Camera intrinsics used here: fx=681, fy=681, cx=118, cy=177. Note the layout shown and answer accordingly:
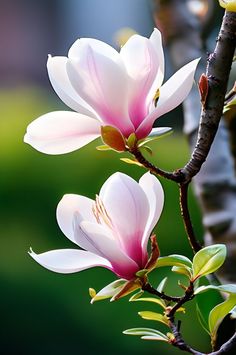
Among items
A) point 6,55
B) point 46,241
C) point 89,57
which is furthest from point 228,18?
point 6,55

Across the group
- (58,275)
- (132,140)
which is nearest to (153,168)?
(132,140)

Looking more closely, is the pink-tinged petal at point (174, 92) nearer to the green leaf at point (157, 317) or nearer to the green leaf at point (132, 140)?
the green leaf at point (132, 140)

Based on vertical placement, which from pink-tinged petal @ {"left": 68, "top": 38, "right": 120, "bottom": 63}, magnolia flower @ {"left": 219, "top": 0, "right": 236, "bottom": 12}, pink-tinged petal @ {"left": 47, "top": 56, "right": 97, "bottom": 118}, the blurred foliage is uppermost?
magnolia flower @ {"left": 219, "top": 0, "right": 236, "bottom": 12}

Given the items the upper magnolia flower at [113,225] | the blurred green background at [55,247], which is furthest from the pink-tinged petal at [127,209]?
the blurred green background at [55,247]

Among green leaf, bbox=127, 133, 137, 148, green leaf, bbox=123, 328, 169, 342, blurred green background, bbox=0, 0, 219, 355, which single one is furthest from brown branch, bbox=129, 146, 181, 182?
blurred green background, bbox=0, 0, 219, 355

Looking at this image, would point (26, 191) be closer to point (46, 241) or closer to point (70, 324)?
point (46, 241)

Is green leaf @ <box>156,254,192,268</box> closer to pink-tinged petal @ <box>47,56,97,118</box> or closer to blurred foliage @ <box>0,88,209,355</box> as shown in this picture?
pink-tinged petal @ <box>47,56,97,118</box>
